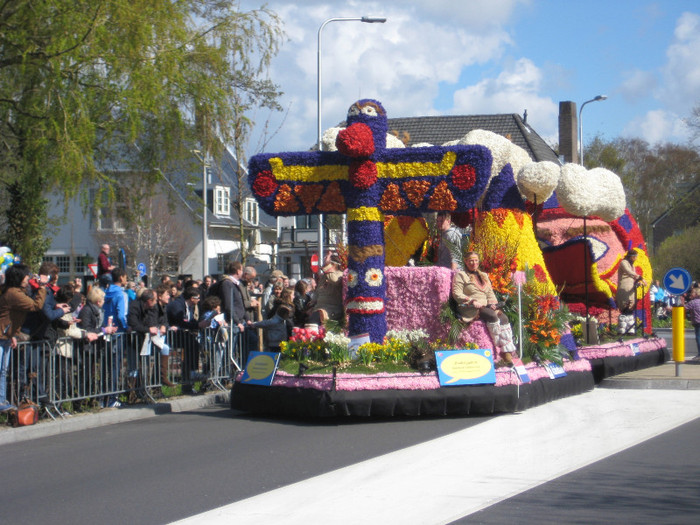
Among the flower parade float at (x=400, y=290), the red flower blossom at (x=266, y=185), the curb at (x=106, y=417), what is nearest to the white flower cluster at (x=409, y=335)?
the flower parade float at (x=400, y=290)

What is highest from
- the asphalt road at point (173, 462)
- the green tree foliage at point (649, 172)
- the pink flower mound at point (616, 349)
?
the green tree foliage at point (649, 172)

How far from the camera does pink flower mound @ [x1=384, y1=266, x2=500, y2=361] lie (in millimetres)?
13366

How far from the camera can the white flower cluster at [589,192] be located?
675 inches

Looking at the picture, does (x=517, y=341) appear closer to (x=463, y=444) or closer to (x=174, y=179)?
(x=463, y=444)

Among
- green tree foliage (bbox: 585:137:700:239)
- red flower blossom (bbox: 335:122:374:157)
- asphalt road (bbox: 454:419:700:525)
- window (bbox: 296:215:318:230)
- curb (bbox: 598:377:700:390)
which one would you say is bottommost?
asphalt road (bbox: 454:419:700:525)

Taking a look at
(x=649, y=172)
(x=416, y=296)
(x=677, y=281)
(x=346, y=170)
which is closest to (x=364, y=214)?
(x=346, y=170)

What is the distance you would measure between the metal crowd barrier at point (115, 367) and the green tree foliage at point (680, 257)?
119 ft

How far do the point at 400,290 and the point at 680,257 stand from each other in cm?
3779

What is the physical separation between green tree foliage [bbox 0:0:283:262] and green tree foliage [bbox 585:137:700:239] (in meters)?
46.6

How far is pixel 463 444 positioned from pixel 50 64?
8818 mm

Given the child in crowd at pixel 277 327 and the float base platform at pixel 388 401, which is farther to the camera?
the child in crowd at pixel 277 327

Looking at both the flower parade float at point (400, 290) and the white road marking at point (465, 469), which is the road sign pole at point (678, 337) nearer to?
the flower parade float at point (400, 290)

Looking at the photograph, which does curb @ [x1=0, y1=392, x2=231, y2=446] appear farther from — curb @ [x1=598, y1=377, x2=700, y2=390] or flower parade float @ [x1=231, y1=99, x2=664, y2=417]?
curb @ [x1=598, y1=377, x2=700, y2=390]

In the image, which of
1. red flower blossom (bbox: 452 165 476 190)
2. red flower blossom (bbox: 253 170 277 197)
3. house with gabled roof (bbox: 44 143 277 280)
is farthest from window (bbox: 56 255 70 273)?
red flower blossom (bbox: 452 165 476 190)
